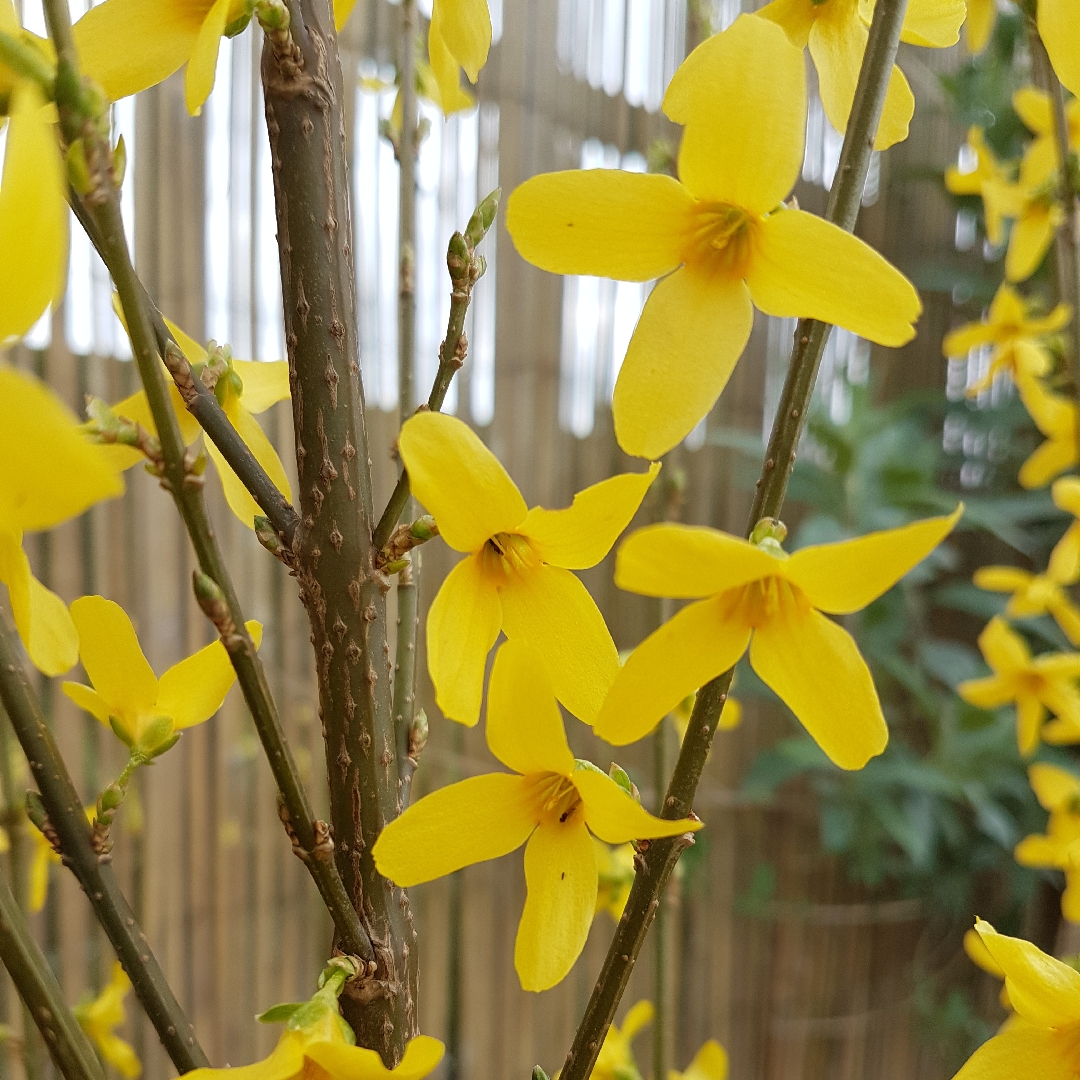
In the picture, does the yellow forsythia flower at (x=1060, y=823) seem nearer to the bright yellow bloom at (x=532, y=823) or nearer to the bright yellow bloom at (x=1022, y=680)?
the bright yellow bloom at (x=1022, y=680)

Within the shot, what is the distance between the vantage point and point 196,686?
0.37m

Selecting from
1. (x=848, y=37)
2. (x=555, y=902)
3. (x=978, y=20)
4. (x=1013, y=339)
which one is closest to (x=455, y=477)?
(x=555, y=902)

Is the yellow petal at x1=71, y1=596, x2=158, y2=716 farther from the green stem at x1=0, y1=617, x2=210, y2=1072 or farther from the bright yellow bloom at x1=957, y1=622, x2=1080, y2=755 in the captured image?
the bright yellow bloom at x1=957, y1=622, x2=1080, y2=755

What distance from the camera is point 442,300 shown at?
57.0 inches

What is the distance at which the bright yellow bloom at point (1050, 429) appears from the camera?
80 centimetres

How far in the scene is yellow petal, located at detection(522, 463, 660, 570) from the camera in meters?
0.27

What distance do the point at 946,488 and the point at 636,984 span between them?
1.46m

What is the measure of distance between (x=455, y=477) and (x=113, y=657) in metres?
0.15

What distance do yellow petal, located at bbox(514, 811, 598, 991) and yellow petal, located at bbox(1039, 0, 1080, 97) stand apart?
11.7 inches

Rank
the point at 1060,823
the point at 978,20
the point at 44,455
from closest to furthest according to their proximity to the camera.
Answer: the point at 44,455, the point at 978,20, the point at 1060,823

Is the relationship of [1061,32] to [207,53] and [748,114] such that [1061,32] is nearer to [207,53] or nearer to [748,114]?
[748,114]

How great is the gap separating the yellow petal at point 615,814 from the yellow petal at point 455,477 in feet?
0.27

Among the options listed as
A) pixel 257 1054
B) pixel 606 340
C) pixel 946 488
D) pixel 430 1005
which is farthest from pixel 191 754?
pixel 946 488

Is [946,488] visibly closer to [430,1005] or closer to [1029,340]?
[1029,340]
